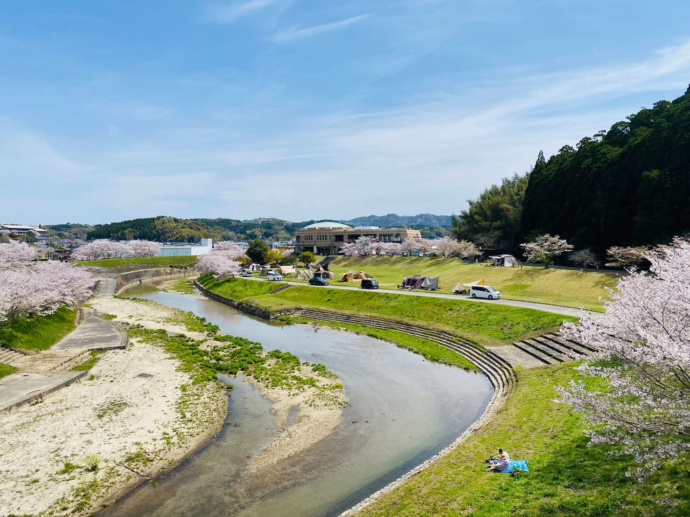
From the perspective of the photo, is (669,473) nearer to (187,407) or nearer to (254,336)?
(187,407)

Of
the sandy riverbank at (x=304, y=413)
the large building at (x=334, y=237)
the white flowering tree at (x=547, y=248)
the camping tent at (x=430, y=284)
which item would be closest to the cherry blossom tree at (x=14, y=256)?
the sandy riverbank at (x=304, y=413)

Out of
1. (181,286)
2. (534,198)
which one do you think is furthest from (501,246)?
(181,286)

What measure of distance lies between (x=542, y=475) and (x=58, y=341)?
3527 centimetres

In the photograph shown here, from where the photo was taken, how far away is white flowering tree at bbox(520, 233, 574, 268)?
51.5 m

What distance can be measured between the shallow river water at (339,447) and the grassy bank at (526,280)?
10983 millimetres

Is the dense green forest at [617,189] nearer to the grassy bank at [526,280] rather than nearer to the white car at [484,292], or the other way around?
the grassy bank at [526,280]

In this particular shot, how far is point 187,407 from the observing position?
835 inches

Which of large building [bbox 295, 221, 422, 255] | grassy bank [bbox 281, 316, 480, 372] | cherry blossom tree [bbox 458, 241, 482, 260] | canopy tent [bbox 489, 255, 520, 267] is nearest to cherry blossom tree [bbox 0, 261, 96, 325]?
grassy bank [bbox 281, 316, 480, 372]

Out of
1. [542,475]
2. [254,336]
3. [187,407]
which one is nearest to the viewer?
[542,475]

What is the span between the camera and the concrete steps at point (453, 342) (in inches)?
956

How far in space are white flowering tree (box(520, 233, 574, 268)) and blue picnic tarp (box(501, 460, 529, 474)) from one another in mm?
41988

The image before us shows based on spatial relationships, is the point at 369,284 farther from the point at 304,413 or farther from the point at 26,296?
the point at 26,296

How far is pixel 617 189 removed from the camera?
4844cm

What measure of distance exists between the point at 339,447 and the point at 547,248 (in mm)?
44758
